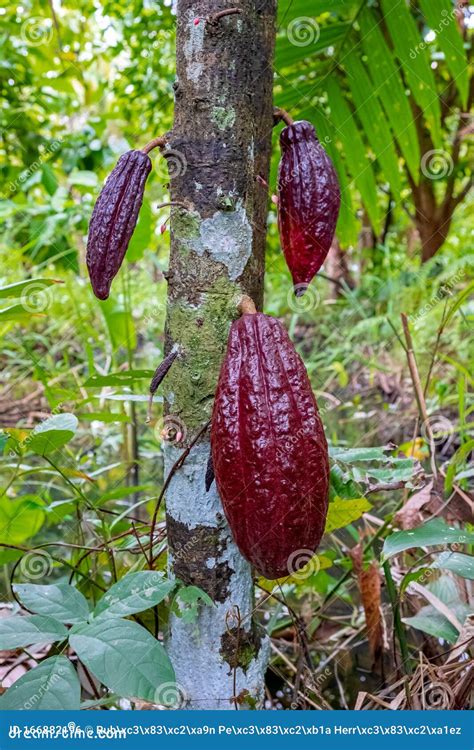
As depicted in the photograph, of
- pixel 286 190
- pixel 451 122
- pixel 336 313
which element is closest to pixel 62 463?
pixel 286 190

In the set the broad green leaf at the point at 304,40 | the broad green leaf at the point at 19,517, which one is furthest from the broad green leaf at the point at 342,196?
the broad green leaf at the point at 19,517

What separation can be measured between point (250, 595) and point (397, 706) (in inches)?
9.5

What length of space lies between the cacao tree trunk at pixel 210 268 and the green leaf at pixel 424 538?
17 cm

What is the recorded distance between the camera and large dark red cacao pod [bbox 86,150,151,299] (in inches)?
29.5

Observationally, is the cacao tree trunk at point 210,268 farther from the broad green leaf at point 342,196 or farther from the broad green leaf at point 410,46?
the broad green leaf at point 410,46

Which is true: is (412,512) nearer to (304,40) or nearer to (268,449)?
(268,449)

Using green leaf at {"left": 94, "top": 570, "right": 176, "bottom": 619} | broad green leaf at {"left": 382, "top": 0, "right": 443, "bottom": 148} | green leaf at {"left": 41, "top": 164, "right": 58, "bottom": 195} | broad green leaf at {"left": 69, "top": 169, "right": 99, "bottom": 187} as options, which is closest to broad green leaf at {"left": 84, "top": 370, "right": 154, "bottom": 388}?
green leaf at {"left": 94, "top": 570, "right": 176, "bottom": 619}

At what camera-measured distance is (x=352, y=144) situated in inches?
54.9

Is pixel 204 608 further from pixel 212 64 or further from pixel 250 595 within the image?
pixel 212 64

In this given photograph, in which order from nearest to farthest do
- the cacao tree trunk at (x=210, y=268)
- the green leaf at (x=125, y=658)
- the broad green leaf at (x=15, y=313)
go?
1. the green leaf at (x=125, y=658)
2. the cacao tree trunk at (x=210, y=268)
3. the broad green leaf at (x=15, y=313)

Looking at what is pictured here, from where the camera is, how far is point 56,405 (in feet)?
3.59

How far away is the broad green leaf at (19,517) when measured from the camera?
105cm

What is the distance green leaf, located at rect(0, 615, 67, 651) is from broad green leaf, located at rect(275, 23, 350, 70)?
1150 millimetres

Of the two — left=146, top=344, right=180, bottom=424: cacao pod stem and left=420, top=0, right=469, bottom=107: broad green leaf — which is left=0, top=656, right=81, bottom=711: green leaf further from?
left=420, top=0, right=469, bottom=107: broad green leaf
